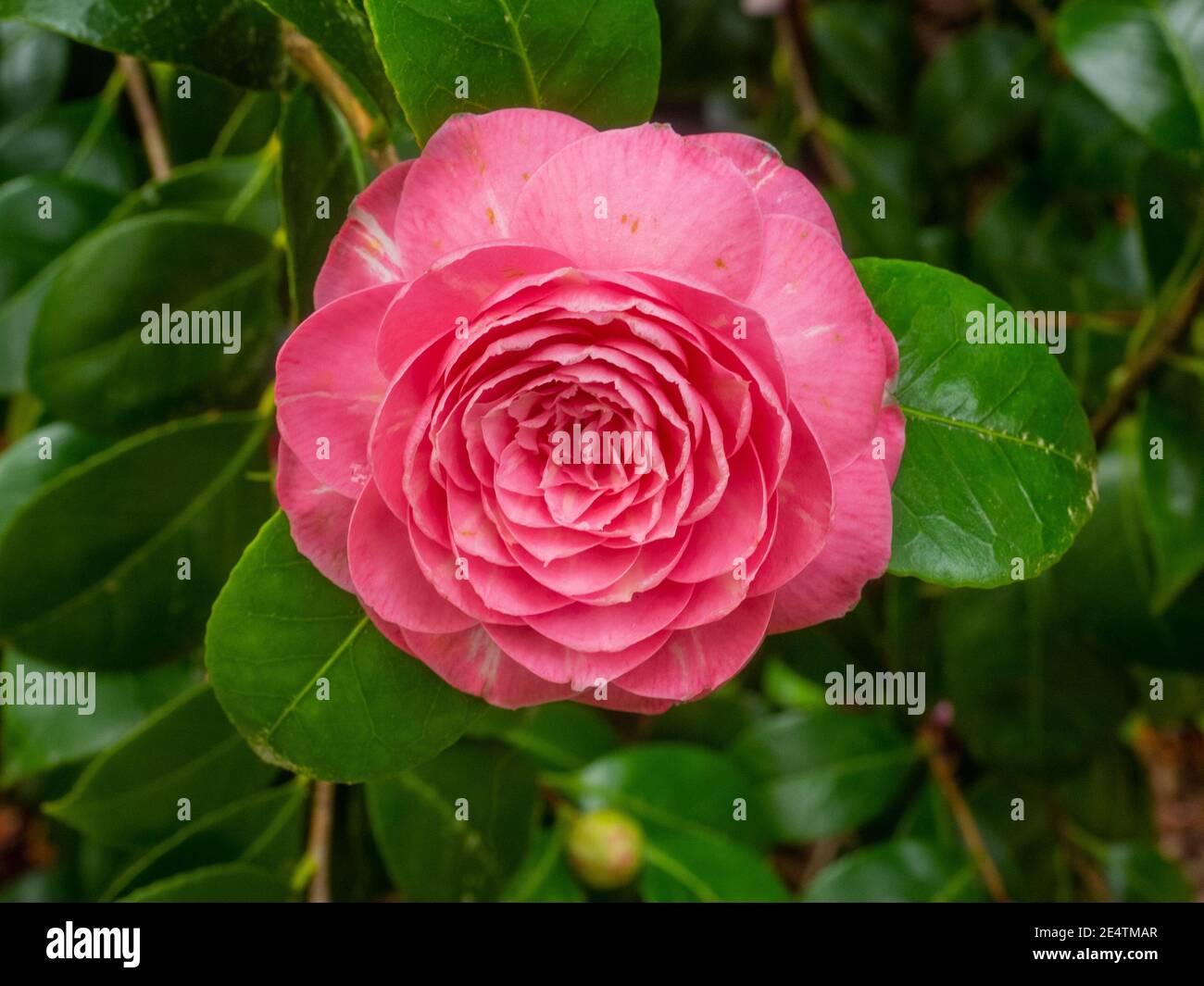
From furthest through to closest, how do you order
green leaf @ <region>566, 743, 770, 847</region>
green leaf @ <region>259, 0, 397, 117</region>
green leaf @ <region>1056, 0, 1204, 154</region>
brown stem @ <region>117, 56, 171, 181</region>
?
1. green leaf @ <region>566, 743, 770, 847</region>
2. brown stem @ <region>117, 56, 171, 181</region>
3. green leaf @ <region>1056, 0, 1204, 154</region>
4. green leaf @ <region>259, 0, 397, 117</region>

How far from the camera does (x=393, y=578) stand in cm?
46

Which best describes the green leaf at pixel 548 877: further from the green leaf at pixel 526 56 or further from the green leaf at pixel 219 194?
the green leaf at pixel 526 56

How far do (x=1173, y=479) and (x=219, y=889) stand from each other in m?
0.85

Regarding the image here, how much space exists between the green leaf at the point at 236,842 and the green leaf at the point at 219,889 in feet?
0.08

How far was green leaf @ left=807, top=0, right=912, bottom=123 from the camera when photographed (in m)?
1.30

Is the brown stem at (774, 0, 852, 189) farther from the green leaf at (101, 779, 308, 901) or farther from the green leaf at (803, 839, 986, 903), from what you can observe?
the green leaf at (101, 779, 308, 901)

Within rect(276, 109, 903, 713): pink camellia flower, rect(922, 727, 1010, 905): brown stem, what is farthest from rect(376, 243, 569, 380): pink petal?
rect(922, 727, 1010, 905): brown stem

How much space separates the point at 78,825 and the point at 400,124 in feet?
2.16

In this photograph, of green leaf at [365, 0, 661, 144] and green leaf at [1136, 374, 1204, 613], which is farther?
green leaf at [1136, 374, 1204, 613]

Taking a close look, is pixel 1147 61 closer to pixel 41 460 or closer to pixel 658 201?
pixel 658 201

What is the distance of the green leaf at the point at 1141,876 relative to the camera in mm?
1206

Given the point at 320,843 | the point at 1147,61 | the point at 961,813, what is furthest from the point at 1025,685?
the point at 320,843

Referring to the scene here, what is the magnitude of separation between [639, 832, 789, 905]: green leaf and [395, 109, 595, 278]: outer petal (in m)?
0.78
